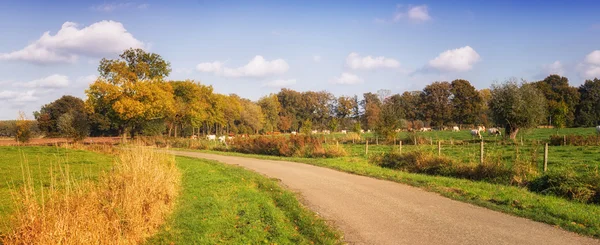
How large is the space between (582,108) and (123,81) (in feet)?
332

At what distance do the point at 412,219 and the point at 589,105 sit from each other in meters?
103

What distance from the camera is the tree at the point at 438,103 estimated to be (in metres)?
90.6

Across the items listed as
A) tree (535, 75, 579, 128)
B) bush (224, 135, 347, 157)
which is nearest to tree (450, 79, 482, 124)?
tree (535, 75, 579, 128)

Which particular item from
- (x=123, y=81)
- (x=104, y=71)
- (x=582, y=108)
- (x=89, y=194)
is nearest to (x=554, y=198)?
(x=89, y=194)

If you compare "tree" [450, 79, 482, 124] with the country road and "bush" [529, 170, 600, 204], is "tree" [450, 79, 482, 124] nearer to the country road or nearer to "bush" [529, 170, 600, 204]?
"bush" [529, 170, 600, 204]

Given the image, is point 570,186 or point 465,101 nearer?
point 570,186

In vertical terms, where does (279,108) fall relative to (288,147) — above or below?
above

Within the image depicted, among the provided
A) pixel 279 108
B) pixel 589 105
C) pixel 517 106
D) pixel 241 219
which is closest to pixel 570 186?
pixel 241 219

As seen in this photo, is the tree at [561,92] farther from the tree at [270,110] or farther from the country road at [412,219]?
the country road at [412,219]

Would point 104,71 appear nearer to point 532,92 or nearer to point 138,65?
point 138,65

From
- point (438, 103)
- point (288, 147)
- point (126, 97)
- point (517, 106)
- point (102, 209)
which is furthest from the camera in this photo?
point (438, 103)

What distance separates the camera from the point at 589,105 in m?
87.2

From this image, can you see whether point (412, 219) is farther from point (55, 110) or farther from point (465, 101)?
point (55, 110)

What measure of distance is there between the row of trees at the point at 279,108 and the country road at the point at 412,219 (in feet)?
69.0
